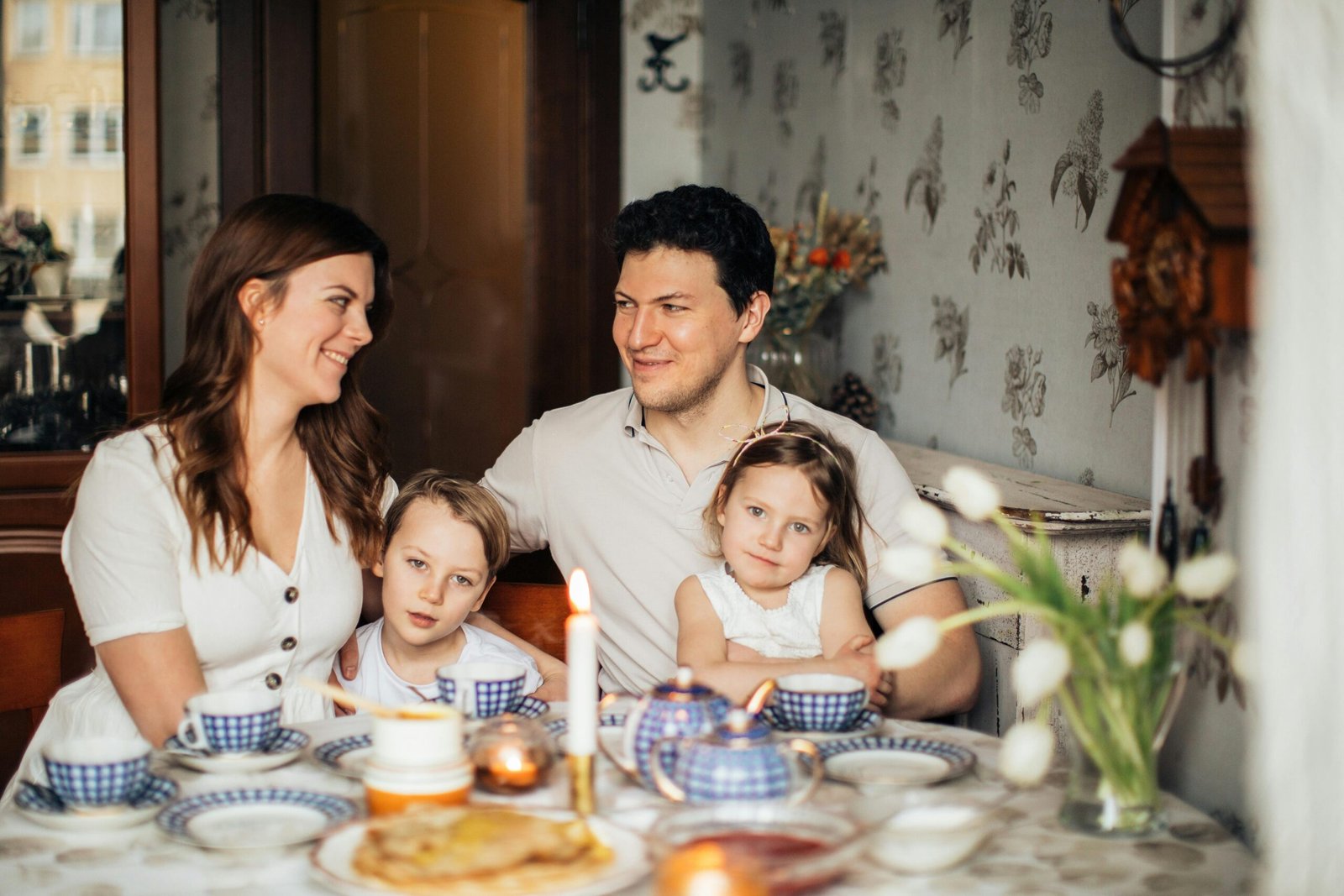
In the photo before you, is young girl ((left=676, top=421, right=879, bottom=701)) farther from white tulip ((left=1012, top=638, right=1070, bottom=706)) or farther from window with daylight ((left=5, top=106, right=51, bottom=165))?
window with daylight ((left=5, top=106, right=51, bottom=165))

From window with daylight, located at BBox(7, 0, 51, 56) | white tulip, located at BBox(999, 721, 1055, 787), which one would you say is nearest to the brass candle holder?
white tulip, located at BBox(999, 721, 1055, 787)

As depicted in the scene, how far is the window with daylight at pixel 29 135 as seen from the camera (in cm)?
298

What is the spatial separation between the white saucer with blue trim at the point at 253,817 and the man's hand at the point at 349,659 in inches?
27.4

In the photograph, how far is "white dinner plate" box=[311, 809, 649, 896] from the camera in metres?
1.00

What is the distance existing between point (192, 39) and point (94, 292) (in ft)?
2.93

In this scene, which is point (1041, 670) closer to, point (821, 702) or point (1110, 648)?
point (1110, 648)

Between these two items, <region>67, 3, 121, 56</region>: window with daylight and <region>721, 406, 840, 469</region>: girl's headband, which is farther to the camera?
<region>67, 3, 121, 56</region>: window with daylight

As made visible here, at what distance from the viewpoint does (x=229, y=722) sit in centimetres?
130

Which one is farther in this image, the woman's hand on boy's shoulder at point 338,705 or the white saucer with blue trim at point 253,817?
the woman's hand on boy's shoulder at point 338,705

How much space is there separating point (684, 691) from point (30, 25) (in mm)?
2549

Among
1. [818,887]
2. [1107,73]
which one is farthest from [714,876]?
[1107,73]

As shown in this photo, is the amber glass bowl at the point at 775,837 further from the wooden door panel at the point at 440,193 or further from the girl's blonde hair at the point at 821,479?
the wooden door panel at the point at 440,193

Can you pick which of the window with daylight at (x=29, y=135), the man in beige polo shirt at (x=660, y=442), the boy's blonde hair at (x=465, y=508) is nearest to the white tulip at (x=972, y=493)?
the man in beige polo shirt at (x=660, y=442)

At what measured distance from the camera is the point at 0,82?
2969 millimetres
